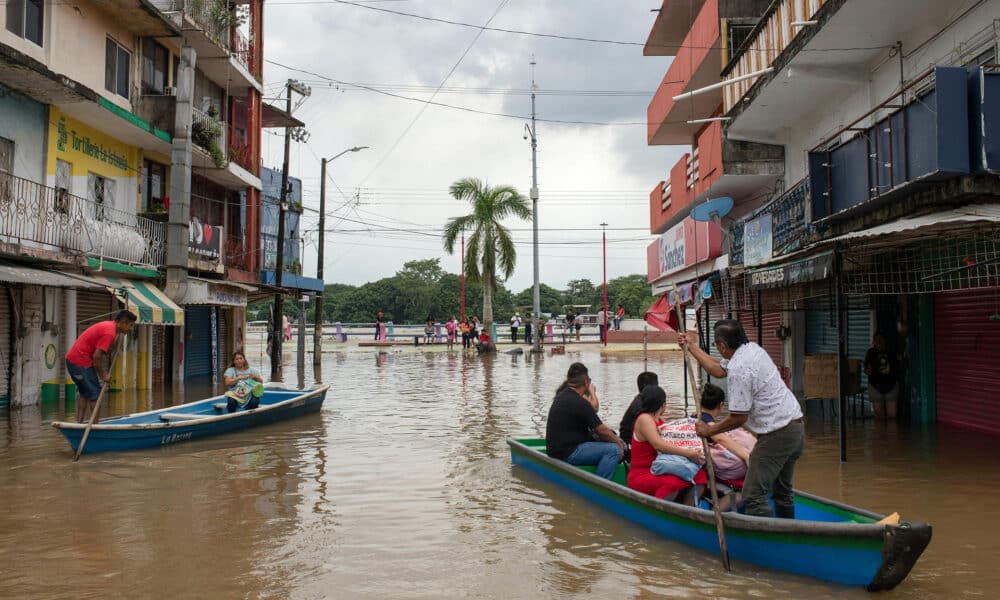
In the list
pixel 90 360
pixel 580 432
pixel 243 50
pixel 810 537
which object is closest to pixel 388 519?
pixel 580 432

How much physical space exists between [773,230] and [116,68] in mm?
16438

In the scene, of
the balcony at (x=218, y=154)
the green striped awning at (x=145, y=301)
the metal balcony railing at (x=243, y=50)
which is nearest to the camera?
the green striped awning at (x=145, y=301)

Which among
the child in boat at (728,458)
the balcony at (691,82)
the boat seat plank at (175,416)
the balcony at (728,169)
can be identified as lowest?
the boat seat plank at (175,416)

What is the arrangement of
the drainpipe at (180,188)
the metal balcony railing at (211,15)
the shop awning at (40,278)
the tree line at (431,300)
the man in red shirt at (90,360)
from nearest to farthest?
the man in red shirt at (90,360) < the shop awning at (40,278) < the drainpipe at (180,188) < the metal balcony railing at (211,15) < the tree line at (431,300)

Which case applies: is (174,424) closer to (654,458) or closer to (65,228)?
(65,228)

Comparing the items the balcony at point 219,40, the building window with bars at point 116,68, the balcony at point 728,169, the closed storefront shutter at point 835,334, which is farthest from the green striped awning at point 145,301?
the closed storefront shutter at point 835,334

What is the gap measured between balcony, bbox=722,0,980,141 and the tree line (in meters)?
57.5

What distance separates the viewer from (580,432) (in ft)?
28.9

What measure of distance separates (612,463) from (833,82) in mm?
10729

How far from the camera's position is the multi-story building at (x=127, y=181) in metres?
15.9

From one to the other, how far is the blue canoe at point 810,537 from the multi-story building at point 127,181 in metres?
12.2

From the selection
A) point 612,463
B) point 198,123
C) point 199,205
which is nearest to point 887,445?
point 612,463

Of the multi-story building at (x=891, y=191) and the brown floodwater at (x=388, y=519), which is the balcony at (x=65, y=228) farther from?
the multi-story building at (x=891, y=191)

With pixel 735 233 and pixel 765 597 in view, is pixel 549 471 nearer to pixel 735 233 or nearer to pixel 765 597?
pixel 765 597
